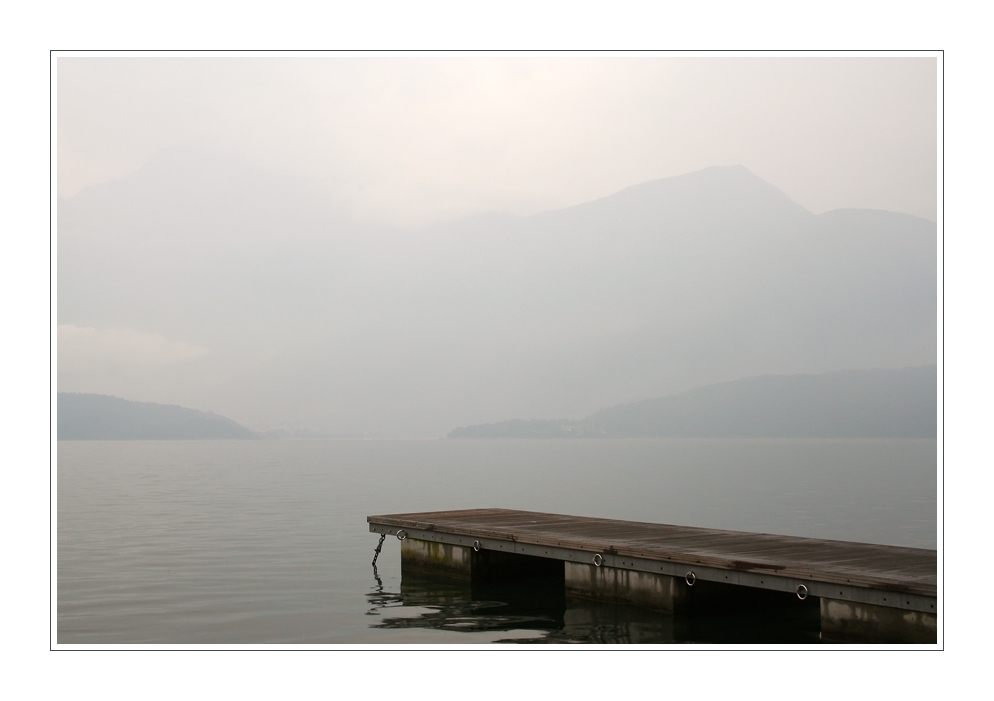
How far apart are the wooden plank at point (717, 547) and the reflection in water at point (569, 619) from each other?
73cm

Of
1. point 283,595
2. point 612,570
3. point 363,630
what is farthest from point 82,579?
point 612,570

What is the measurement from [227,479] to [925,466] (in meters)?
41.3

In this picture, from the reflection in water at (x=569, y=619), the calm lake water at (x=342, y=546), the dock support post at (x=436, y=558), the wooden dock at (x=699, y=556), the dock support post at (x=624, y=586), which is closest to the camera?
the wooden dock at (x=699, y=556)

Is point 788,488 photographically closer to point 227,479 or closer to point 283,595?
point 227,479

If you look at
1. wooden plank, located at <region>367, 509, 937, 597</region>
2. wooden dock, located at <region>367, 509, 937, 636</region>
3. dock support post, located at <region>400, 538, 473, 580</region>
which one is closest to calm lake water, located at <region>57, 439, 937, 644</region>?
dock support post, located at <region>400, 538, 473, 580</region>

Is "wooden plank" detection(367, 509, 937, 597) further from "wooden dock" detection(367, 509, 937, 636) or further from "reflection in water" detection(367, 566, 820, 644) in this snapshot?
"reflection in water" detection(367, 566, 820, 644)

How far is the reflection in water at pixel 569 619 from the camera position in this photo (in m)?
10.8

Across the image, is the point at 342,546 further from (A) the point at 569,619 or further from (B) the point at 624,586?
(B) the point at 624,586

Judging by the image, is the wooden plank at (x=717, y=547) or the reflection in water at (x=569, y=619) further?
the reflection in water at (x=569, y=619)

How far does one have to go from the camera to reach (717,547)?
11938 millimetres

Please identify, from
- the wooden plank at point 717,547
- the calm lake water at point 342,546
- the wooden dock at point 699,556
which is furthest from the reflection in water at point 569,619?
the wooden plank at point 717,547

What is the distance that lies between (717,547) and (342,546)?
1047 cm

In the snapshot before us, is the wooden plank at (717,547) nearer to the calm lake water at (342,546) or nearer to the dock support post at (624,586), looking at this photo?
the dock support post at (624,586)

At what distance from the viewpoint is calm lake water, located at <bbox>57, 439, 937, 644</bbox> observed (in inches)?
453
